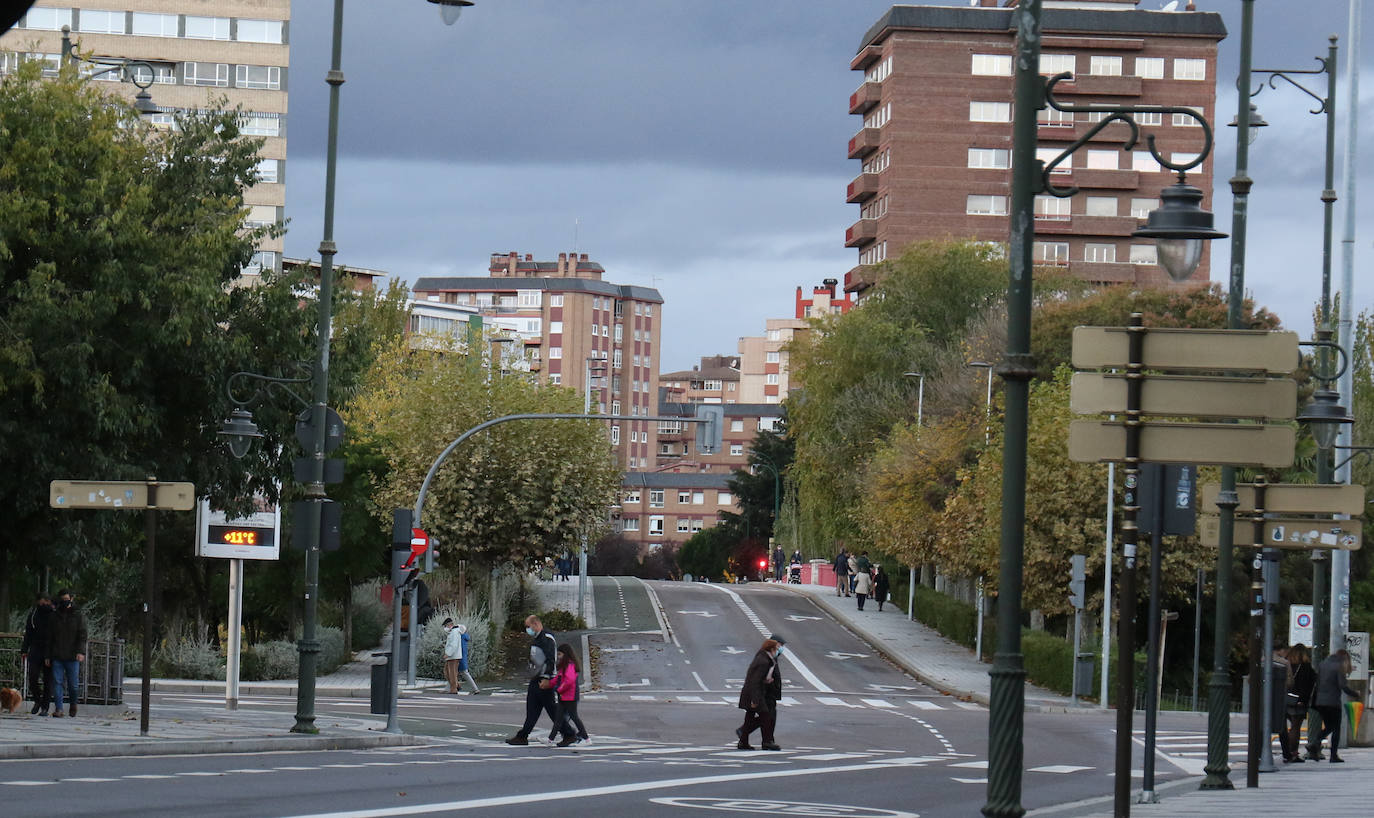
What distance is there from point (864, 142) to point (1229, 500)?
9352cm

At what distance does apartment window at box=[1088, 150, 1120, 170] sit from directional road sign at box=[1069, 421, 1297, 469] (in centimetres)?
9915

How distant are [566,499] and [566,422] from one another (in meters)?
2.51

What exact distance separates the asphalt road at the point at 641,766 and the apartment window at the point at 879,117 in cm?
6636

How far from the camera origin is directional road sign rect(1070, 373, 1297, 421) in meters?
11.5

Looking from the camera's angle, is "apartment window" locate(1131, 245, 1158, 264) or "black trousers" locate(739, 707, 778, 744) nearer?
"black trousers" locate(739, 707, 778, 744)

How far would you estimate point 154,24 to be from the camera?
9162 cm

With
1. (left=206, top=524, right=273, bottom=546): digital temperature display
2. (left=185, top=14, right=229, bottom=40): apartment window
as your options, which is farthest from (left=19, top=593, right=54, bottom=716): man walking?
(left=185, top=14, right=229, bottom=40): apartment window

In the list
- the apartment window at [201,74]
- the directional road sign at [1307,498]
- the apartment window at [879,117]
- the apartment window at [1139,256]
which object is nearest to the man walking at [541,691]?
the directional road sign at [1307,498]

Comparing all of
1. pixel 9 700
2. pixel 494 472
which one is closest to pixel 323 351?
pixel 9 700

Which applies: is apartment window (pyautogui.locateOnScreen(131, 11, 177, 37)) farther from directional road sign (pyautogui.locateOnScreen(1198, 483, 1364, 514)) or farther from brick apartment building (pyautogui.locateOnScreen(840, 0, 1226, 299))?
directional road sign (pyautogui.locateOnScreen(1198, 483, 1364, 514))

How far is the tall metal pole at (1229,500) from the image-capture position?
736 inches

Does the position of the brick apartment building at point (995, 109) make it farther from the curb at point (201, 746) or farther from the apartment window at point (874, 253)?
the curb at point (201, 746)

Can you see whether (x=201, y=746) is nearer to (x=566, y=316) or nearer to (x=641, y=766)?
(x=641, y=766)

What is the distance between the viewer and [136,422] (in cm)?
2938
